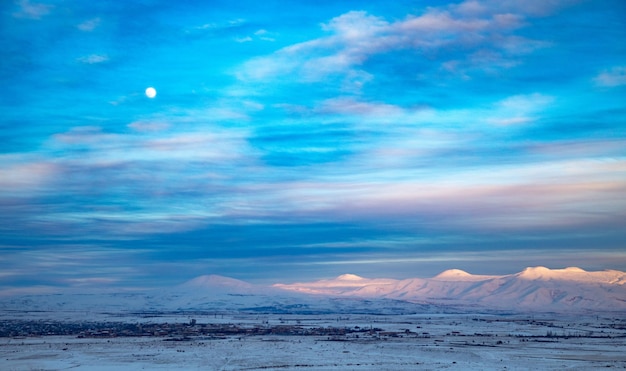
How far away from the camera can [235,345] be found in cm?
8912

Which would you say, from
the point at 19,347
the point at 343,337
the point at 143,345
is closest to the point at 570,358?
the point at 343,337

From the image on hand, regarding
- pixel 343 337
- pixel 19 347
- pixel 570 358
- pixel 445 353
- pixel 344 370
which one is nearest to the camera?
pixel 344 370

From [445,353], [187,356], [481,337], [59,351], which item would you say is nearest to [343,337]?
[481,337]

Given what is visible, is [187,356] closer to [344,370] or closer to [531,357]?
[344,370]

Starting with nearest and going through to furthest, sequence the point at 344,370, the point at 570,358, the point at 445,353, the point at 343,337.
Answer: the point at 344,370, the point at 570,358, the point at 445,353, the point at 343,337

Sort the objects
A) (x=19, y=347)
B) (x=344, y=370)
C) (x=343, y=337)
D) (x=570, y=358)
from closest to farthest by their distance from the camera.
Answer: (x=344, y=370) < (x=570, y=358) < (x=19, y=347) < (x=343, y=337)

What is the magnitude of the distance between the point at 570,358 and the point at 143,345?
51.7 metres

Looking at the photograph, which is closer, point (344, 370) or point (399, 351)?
point (344, 370)

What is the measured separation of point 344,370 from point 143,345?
37.5 m

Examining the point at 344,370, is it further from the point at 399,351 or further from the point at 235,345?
the point at 235,345

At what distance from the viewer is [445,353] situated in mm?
79062

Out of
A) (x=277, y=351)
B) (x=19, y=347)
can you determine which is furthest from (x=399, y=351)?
(x=19, y=347)

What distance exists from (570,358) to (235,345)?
40151 millimetres

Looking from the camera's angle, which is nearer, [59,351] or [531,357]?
[531,357]
